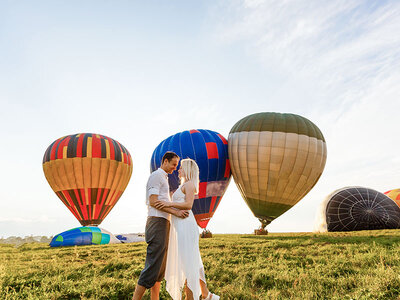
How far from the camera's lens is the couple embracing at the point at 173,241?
3.92 metres

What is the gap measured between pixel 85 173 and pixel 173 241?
2107cm

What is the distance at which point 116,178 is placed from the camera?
24875 millimetres

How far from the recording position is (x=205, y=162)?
19562 mm

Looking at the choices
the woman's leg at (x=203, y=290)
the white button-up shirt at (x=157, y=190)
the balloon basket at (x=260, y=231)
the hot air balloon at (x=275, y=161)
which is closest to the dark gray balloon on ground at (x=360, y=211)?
the hot air balloon at (x=275, y=161)

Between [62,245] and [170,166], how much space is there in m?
13.3

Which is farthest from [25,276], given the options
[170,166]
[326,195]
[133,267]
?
[326,195]

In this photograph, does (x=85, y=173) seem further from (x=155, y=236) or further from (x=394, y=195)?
(x=394, y=195)

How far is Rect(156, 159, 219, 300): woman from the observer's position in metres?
3.97

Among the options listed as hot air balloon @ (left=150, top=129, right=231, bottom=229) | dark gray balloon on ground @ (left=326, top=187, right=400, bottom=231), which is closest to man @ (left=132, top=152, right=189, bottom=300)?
hot air balloon @ (left=150, top=129, right=231, bottom=229)

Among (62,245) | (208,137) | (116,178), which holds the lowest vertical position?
(62,245)

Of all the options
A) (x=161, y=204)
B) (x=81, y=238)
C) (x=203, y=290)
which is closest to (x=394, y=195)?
(x=81, y=238)

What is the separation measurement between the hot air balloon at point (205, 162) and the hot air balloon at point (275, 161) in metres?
0.81

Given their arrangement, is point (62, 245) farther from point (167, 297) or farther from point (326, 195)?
point (326, 195)

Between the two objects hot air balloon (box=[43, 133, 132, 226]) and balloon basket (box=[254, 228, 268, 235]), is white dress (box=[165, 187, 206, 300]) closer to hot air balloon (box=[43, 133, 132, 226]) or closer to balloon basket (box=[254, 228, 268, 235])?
balloon basket (box=[254, 228, 268, 235])
